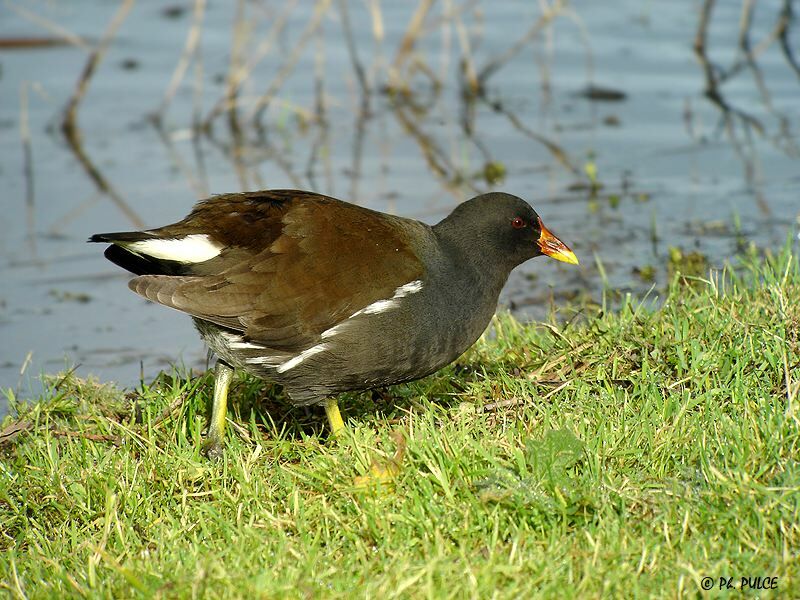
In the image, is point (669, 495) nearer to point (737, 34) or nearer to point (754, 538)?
point (754, 538)

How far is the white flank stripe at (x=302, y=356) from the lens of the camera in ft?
13.0

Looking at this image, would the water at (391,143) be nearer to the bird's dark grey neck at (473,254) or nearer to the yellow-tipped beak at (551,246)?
the yellow-tipped beak at (551,246)

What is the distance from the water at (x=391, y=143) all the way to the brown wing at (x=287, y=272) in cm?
159

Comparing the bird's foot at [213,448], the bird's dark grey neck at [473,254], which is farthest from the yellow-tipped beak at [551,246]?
the bird's foot at [213,448]

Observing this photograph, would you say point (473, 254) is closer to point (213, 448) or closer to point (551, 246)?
point (551, 246)

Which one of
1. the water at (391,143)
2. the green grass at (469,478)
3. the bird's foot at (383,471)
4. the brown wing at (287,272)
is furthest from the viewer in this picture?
the water at (391,143)

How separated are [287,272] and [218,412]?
62cm

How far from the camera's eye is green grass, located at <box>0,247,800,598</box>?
3041 mm

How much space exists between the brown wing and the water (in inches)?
62.5

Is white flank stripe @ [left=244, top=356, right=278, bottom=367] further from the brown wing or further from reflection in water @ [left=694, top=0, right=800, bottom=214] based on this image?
reflection in water @ [left=694, top=0, right=800, bottom=214]

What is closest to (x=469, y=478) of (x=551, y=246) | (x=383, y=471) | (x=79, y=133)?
(x=383, y=471)

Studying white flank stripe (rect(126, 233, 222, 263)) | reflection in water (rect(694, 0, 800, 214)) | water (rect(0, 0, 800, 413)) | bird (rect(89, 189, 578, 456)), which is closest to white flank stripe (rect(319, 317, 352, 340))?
bird (rect(89, 189, 578, 456))

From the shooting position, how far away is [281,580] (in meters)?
3.03

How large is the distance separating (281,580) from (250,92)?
684 cm
